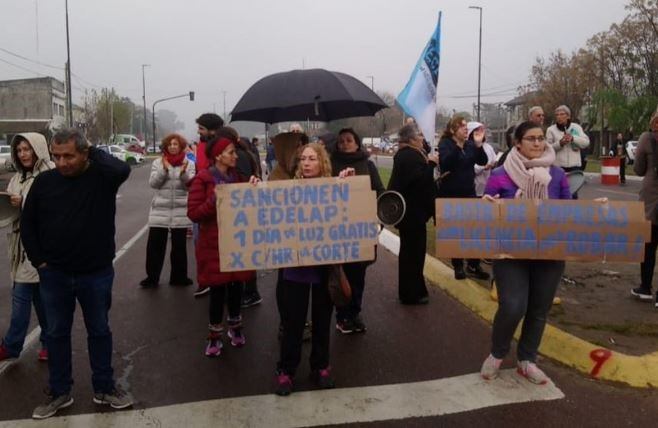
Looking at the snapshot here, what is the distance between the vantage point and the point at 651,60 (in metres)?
37.4

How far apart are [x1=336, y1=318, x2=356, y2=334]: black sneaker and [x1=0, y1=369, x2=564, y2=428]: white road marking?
1.18 m

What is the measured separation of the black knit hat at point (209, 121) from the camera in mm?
6240

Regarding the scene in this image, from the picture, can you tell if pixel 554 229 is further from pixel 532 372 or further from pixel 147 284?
pixel 147 284

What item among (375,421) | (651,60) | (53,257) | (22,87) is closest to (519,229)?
(375,421)

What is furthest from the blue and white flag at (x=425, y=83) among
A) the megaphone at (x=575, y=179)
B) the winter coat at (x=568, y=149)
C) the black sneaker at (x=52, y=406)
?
the black sneaker at (x=52, y=406)

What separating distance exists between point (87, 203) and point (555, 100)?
4588 cm

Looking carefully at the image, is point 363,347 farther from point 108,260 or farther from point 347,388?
point 108,260

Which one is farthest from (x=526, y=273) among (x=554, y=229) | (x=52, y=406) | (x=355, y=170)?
(x=52, y=406)

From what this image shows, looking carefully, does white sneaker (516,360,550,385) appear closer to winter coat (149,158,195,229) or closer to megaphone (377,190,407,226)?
megaphone (377,190,407,226)

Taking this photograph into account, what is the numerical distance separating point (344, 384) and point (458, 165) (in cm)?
319

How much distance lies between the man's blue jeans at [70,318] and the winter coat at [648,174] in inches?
197

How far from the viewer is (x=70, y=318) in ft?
12.8

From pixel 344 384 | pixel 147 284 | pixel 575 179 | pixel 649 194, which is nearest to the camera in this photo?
pixel 344 384

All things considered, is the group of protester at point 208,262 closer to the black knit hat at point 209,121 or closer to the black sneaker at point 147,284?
the black knit hat at point 209,121
